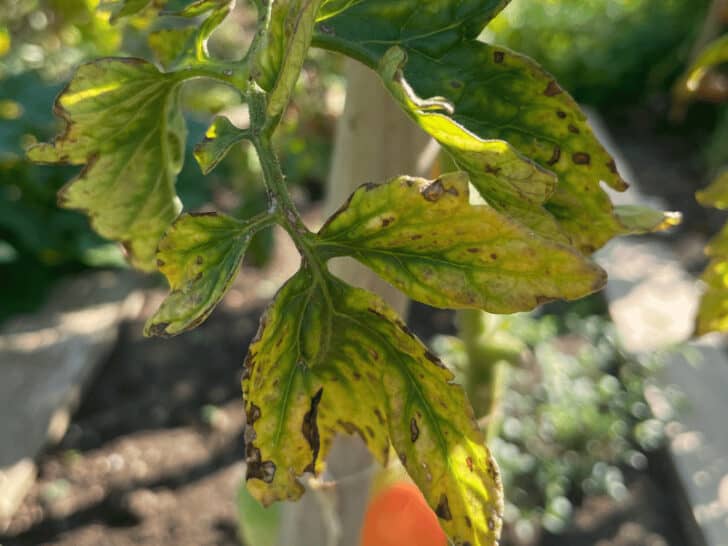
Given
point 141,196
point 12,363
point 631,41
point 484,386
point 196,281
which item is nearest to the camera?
point 196,281

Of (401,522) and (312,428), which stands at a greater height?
(312,428)

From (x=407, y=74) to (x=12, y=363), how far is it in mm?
1914

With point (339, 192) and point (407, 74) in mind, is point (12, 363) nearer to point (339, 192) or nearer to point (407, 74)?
point (339, 192)

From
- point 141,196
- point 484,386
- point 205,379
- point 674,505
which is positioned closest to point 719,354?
point 674,505

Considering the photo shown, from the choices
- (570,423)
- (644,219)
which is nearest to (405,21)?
(644,219)

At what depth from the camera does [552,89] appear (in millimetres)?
409

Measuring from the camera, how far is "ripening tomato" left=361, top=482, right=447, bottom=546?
85 centimetres

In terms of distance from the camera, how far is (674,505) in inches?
73.0

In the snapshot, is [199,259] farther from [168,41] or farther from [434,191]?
[168,41]

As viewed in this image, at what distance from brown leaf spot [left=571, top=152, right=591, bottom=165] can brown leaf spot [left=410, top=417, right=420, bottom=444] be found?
0.15 metres

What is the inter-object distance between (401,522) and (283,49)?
0.62m

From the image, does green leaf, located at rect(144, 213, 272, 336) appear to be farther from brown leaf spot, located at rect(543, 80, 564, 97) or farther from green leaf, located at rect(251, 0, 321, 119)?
brown leaf spot, located at rect(543, 80, 564, 97)

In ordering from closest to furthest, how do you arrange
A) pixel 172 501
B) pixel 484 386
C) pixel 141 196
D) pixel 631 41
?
pixel 141 196, pixel 484 386, pixel 172 501, pixel 631 41

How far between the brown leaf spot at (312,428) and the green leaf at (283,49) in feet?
0.43
